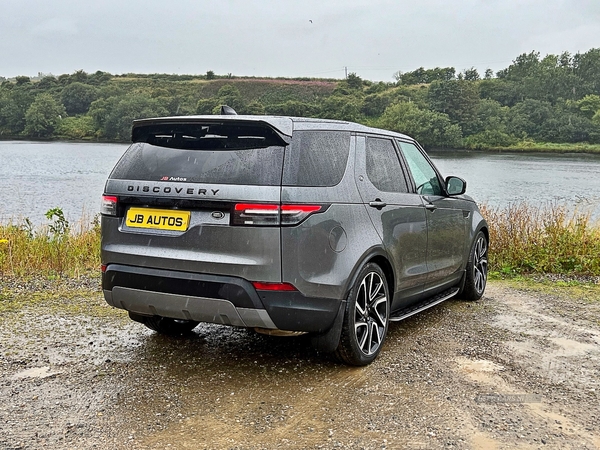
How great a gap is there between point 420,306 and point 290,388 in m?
1.75

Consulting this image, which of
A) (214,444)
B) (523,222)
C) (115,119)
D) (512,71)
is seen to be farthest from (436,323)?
(512,71)

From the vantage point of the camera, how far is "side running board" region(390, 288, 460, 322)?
4.80m

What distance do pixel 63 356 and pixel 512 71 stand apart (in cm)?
9917

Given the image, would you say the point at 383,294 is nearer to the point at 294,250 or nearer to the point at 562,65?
the point at 294,250

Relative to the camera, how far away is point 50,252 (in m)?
9.30

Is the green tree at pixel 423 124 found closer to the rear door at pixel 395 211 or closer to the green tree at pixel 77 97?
the green tree at pixel 77 97

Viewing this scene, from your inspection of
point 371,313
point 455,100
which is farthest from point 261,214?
point 455,100

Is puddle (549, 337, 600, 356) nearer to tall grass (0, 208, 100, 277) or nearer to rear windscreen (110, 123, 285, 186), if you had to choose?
rear windscreen (110, 123, 285, 186)

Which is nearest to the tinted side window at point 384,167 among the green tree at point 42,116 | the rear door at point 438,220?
the rear door at point 438,220

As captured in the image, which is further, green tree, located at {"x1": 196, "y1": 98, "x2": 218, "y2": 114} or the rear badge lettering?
green tree, located at {"x1": 196, "y1": 98, "x2": 218, "y2": 114}

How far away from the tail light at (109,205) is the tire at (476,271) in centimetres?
382

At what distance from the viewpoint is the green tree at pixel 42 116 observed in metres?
59.9

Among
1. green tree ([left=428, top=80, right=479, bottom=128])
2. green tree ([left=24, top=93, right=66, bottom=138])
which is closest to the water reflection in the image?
green tree ([left=428, top=80, right=479, bottom=128])

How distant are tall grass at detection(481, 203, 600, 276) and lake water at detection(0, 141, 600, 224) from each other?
623 cm
